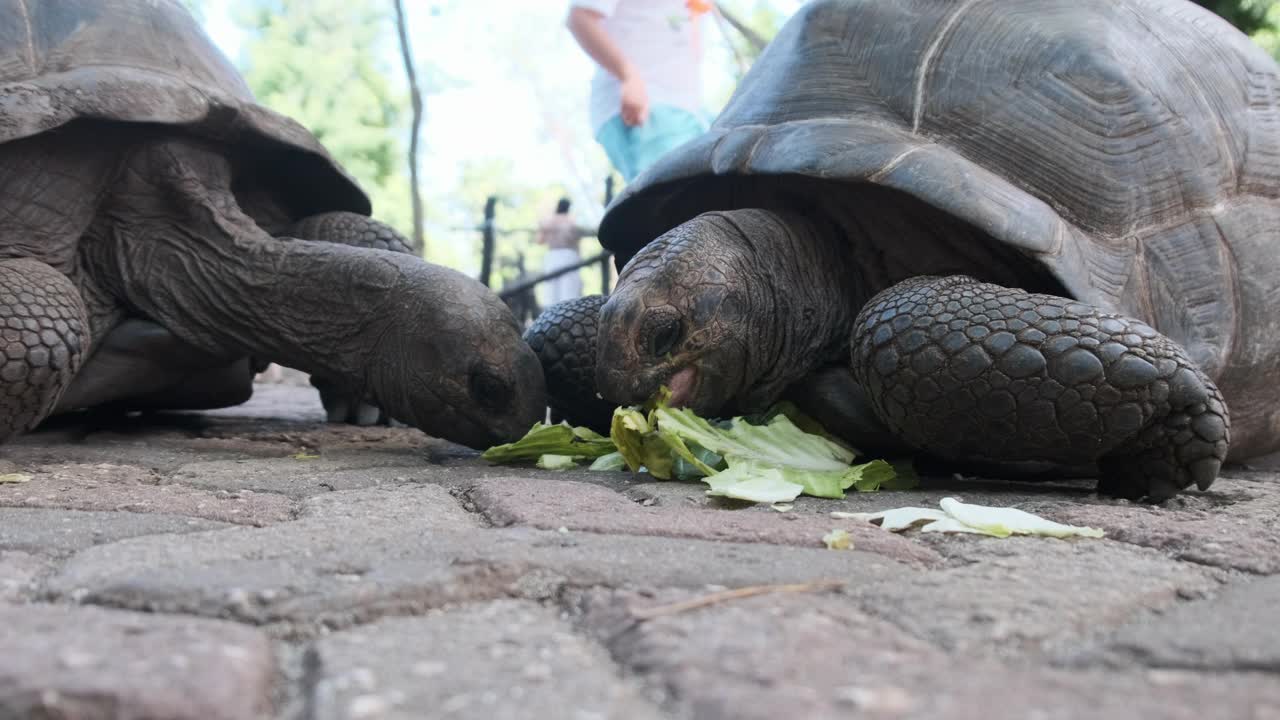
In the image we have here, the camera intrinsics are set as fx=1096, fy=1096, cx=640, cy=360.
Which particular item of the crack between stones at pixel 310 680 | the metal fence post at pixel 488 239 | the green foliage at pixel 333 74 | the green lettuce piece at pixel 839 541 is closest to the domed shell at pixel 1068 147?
the green lettuce piece at pixel 839 541

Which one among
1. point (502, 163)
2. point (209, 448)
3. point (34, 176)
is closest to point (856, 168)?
point (209, 448)

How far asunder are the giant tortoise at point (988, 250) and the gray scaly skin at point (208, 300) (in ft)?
1.33

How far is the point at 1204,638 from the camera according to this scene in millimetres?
1101

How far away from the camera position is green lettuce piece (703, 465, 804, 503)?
2127 millimetres

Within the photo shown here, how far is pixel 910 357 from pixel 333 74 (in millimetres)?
18334

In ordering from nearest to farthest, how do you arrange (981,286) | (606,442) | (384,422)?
(981,286) → (606,442) → (384,422)

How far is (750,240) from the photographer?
2809 mm

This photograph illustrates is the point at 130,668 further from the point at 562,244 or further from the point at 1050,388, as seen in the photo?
the point at 562,244

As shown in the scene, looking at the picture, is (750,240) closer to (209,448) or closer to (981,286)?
(981,286)

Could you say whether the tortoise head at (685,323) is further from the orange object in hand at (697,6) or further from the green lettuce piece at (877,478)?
the orange object in hand at (697,6)

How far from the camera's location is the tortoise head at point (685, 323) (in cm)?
257

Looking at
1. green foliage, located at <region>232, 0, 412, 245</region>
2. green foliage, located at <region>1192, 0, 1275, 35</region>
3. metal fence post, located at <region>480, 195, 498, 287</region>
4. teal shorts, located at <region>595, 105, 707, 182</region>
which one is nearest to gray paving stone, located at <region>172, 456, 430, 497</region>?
teal shorts, located at <region>595, 105, 707, 182</region>

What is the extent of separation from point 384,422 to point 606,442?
5.10 ft

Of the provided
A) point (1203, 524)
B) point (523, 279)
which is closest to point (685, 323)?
point (1203, 524)
